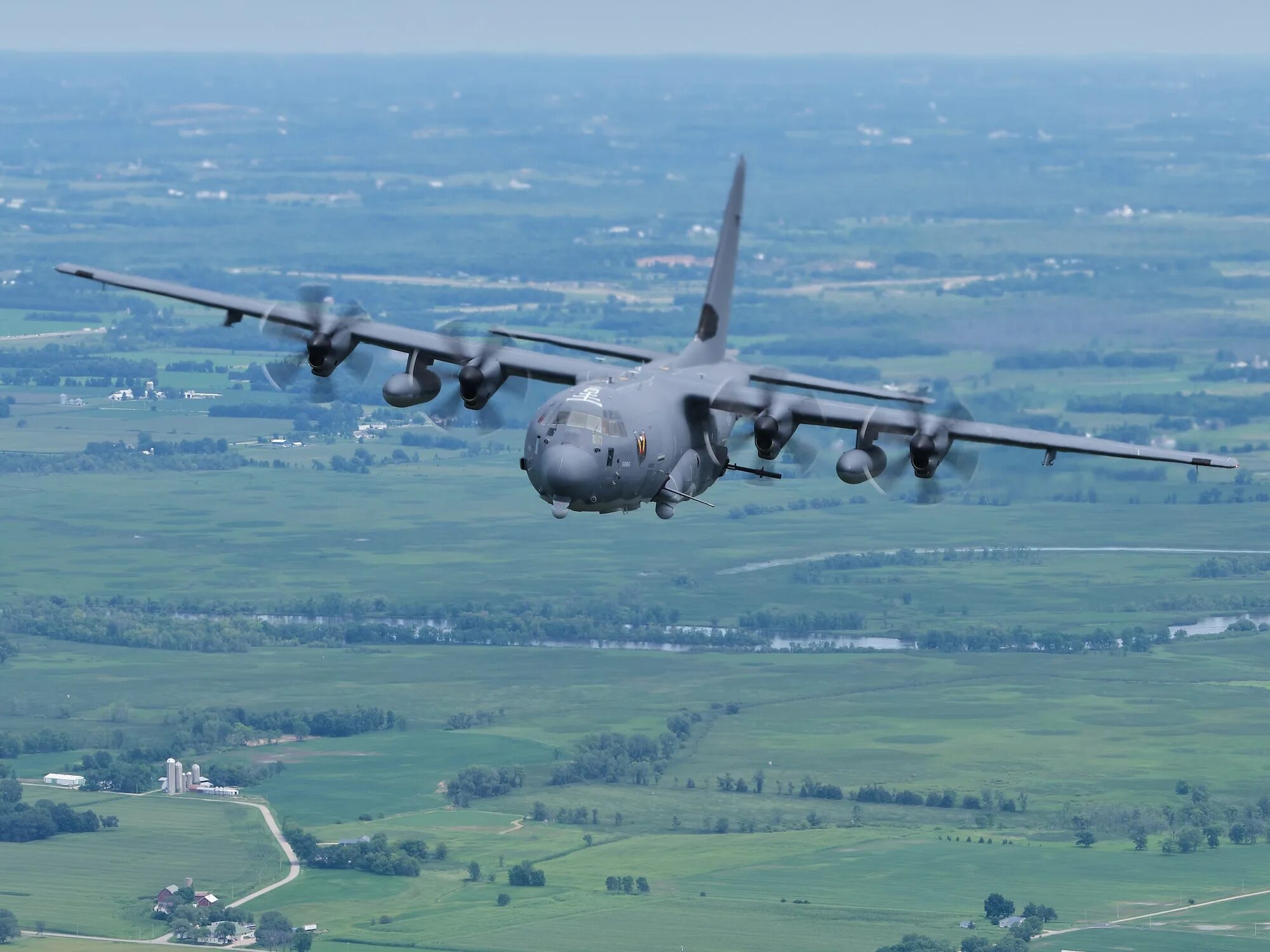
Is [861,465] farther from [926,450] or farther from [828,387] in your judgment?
[828,387]

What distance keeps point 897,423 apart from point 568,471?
13.0 metres

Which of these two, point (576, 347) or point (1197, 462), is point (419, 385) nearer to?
point (576, 347)

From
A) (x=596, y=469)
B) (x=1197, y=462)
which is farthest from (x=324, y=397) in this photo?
(x=1197, y=462)

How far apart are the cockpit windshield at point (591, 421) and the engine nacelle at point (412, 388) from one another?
9301mm

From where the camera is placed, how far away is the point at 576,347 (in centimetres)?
9094

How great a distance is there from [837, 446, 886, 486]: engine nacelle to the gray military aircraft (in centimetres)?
7

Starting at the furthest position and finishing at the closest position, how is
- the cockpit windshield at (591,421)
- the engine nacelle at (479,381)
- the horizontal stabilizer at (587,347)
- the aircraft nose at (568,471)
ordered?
the horizontal stabilizer at (587,347), the engine nacelle at (479,381), the cockpit windshield at (591,421), the aircraft nose at (568,471)

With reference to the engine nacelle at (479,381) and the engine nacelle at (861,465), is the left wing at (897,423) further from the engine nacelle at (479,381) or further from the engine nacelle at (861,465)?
the engine nacelle at (479,381)

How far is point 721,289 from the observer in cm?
9900

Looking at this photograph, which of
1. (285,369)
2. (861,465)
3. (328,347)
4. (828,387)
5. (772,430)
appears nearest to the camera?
(861,465)

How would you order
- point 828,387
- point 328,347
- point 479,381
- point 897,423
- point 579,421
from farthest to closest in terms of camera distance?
point 328,347 < point 479,381 < point 828,387 < point 897,423 < point 579,421

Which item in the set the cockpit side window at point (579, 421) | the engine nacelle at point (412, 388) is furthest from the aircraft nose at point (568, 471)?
the engine nacelle at point (412, 388)

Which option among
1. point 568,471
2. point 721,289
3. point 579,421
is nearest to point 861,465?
point 579,421

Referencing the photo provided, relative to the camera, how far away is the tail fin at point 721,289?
96213mm
